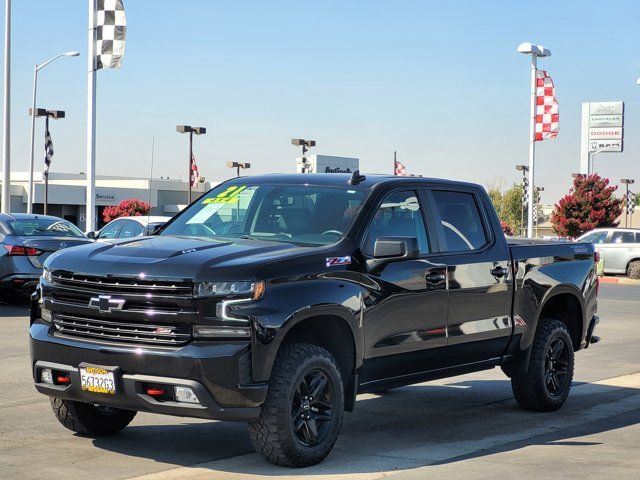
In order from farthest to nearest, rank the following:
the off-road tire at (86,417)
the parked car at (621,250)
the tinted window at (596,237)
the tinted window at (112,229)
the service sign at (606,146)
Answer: the service sign at (606,146) → the tinted window at (596,237) → the parked car at (621,250) → the tinted window at (112,229) → the off-road tire at (86,417)

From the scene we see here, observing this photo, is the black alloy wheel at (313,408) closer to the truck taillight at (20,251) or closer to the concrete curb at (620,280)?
the truck taillight at (20,251)

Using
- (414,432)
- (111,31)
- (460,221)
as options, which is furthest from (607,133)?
(414,432)

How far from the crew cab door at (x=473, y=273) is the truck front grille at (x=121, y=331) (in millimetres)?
2401

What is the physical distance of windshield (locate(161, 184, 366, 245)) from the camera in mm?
7805

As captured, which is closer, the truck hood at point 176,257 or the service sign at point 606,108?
the truck hood at point 176,257

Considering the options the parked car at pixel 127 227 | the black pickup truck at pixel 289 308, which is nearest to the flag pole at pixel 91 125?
the parked car at pixel 127 227

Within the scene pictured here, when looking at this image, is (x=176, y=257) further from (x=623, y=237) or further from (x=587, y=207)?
(x=587, y=207)

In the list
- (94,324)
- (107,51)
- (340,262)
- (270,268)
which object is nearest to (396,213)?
(340,262)

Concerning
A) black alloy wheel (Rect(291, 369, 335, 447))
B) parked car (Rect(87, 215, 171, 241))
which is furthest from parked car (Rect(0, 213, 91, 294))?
black alloy wheel (Rect(291, 369, 335, 447))

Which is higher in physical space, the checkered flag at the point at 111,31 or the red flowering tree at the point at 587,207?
the checkered flag at the point at 111,31

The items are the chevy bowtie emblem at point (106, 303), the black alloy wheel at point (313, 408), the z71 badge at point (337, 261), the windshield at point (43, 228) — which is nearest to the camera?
the chevy bowtie emblem at point (106, 303)

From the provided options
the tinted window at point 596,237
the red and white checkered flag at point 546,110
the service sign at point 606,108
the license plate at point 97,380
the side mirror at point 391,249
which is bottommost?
the tinted window at point 596,237

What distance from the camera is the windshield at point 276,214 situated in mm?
7805

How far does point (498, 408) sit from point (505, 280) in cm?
148
